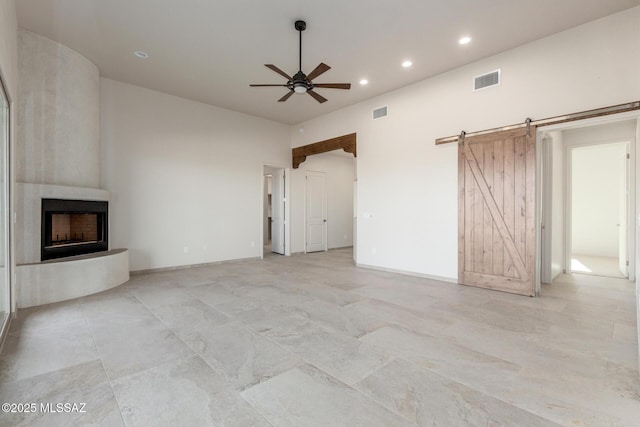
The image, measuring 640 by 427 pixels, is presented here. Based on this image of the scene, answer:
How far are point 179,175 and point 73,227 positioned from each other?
2111mm

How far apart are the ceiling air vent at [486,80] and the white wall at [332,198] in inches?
189

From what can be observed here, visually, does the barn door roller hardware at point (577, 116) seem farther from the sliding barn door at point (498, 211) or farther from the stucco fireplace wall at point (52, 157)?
the stucco fireplace wall at point (52, 157)

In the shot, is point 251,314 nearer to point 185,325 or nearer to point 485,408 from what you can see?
point 185,325

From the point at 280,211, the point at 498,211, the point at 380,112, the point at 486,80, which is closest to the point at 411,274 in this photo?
the point at 498,211

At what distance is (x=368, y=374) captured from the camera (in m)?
2.22

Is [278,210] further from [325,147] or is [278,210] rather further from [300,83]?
[300,83]

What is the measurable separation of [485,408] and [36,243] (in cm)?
545

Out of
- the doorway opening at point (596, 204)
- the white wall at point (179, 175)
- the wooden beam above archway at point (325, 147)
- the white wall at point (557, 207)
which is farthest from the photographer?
the doorway opening at point (596, 204)

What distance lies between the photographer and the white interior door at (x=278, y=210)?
831cm

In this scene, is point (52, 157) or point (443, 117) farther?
point (443, 117)

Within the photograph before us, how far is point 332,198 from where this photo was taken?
934cm

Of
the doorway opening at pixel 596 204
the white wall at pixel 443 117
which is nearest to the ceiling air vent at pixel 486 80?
the white wall at pixel 443 117

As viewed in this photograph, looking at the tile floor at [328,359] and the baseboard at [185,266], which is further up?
the baseboard at [185,266]

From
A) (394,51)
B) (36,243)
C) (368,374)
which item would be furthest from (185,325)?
(394,51)
